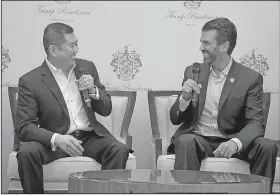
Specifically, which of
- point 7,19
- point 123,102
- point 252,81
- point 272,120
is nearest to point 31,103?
point 123,102

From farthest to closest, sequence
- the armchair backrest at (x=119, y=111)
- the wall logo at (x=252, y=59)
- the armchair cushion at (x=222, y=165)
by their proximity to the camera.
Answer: the wall logo at (x=252, y=59) → the armchair backrest at (x=119, y=111) → the armchair cushion at (x=222, y=165)

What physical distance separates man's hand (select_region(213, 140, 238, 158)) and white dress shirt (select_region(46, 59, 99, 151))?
95cm

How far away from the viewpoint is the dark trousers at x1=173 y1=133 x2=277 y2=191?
3.84m

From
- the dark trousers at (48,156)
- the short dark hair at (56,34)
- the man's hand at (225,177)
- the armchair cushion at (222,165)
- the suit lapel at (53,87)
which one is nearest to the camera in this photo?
the man's hand at (225,177)

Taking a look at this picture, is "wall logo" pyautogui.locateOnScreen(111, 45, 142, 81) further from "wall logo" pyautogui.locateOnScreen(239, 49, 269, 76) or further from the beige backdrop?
"wall logo" pyautogui.locateOnScreen(239, 49, 269, 76)

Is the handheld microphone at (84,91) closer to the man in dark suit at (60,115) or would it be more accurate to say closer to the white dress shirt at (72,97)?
the man in dark suit at (60,115)

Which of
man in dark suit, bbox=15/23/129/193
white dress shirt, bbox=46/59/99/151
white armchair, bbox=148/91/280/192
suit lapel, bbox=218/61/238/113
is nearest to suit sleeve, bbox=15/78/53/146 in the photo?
man in dark suit, bbox=15/23/129/193

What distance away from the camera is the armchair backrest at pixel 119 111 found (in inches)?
178

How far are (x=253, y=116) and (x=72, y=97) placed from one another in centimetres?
128

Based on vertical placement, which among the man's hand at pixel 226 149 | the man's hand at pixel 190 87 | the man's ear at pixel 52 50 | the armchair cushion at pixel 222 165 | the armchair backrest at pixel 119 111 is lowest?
the armchair cushion at pixel 222 165

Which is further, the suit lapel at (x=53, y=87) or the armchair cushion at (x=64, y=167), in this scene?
the suit lapel at (x=53, y=87)

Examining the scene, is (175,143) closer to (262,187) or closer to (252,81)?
(252,81)

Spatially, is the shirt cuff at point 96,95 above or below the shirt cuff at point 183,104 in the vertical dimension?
above

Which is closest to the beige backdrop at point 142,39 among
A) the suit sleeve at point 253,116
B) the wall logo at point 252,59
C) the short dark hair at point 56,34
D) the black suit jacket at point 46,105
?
the wall logo at point 252,59
